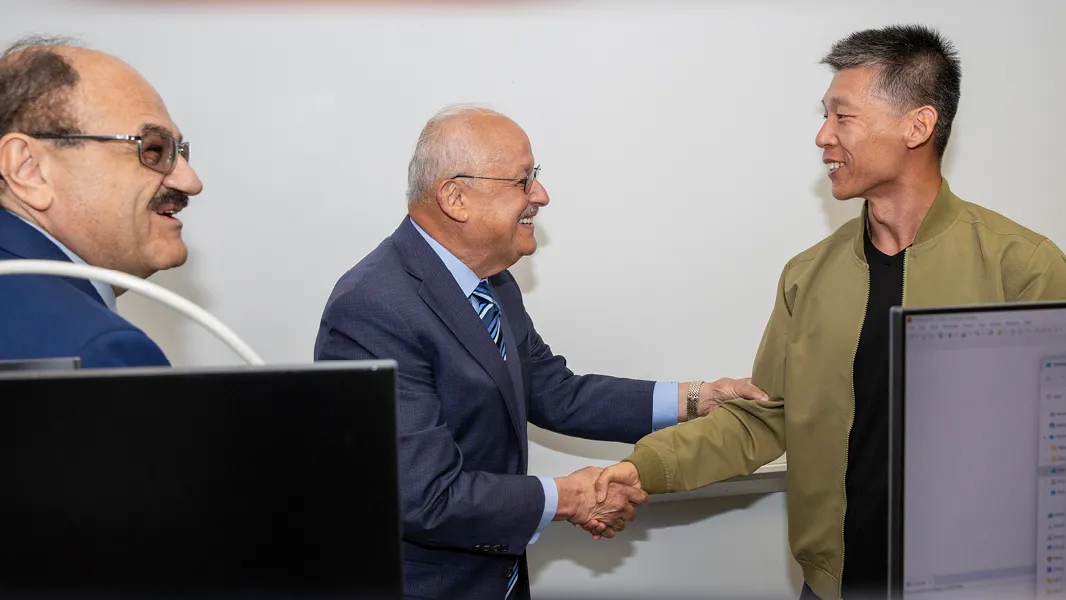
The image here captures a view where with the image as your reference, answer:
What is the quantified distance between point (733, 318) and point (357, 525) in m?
1.85

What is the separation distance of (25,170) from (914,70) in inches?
63.4

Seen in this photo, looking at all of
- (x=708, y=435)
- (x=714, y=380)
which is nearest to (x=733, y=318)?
(x=714, y=380)

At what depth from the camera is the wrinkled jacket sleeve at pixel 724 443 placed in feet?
6.46

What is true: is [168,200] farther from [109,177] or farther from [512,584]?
[512,584]

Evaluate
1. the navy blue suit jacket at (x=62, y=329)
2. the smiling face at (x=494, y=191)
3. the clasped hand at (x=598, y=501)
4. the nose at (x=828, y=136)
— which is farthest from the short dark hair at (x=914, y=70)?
the navy blue suit jacket at (x=62, y=329)

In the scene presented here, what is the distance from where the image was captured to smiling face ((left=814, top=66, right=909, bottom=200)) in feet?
5.82

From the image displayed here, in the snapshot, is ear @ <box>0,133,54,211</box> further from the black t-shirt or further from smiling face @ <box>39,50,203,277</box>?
the black t-shirt

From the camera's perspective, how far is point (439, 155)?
192 centimetres

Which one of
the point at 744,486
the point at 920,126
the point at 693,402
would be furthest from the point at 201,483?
the point at 744,486

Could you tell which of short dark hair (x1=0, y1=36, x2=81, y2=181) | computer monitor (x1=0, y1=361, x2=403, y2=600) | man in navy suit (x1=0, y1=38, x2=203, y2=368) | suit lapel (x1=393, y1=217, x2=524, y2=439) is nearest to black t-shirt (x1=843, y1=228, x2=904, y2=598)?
suit lapel (x1=393, y1=217, x2=524, y2=439)

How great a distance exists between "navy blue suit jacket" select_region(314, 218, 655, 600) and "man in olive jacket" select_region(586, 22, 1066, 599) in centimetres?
57

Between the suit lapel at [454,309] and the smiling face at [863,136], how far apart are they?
2.60ft

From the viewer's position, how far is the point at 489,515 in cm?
170

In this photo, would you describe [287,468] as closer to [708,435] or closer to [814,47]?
[708,435]
